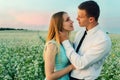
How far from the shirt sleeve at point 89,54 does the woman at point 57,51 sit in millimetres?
109

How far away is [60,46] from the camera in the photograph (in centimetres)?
579

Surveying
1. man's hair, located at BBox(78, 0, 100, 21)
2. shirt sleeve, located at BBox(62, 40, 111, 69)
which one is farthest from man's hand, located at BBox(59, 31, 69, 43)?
man's hair, located at BBox(78, 0, 100, 21)

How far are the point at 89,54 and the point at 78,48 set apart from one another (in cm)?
19

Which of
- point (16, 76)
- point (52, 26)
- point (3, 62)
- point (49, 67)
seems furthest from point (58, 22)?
point (3, 62)

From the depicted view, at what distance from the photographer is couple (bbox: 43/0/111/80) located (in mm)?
5695

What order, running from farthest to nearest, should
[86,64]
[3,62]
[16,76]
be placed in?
[3,62] < [16,76] < [86,64]

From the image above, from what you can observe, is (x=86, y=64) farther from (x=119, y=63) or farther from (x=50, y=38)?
(x=119, y=63)

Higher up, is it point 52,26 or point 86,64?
point 52,26

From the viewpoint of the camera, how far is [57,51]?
5.77 meters

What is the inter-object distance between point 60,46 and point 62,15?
13.3 inches

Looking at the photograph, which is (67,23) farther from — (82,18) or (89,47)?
(89,47)

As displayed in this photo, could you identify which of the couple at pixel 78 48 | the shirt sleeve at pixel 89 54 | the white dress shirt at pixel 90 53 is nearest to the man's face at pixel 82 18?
the couple at pixel 78 48

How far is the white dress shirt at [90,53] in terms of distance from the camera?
5.68 metres

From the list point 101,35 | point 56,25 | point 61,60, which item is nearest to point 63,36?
point 56,25
